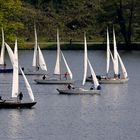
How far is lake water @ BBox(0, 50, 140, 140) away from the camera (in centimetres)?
9206

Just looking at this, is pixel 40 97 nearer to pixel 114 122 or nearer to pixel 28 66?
pixel 114 122

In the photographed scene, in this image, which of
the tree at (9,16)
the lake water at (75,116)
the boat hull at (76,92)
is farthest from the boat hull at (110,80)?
the tree at (9,16)

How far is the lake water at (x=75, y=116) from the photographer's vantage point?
92.1 m

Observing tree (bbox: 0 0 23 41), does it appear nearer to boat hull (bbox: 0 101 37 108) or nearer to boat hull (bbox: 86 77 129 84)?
boat hull (bbox: 86 77 129 84)

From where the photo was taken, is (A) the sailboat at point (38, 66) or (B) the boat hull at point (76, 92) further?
(A) the sailboat at point (38, 66)

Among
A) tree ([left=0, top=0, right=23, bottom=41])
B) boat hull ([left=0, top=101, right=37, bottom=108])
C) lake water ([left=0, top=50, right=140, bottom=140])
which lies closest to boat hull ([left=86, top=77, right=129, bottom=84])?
lake water ([left=0, top=50, right=140, bottom=140])

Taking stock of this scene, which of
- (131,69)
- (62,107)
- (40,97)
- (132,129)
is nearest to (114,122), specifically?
(132,129)

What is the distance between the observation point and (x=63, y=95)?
121438 mm

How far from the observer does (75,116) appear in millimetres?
102938

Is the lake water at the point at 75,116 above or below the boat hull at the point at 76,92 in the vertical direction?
below

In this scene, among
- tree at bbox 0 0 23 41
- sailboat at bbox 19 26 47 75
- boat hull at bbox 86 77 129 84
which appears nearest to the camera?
boat hull at bbox 86 77 129 84

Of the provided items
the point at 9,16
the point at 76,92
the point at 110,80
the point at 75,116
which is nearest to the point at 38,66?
the point at 110,80

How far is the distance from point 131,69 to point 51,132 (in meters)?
72.3

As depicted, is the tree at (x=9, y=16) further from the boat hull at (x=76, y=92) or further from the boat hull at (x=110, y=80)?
the boat hull at (x=76, y=92)
